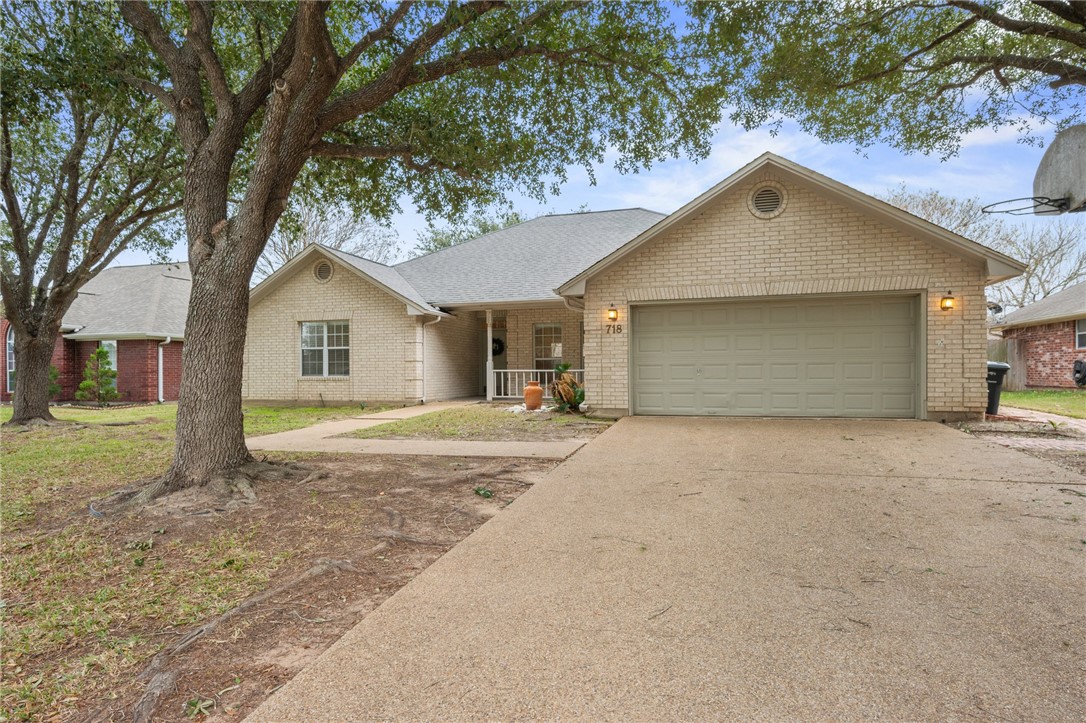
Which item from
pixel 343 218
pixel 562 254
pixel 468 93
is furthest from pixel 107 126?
pixel 343 218

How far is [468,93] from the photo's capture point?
27.4 ft

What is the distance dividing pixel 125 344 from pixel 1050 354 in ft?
107

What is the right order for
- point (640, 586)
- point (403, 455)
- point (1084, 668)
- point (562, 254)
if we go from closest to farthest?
point (1084, 668)
point (640, 586)
point (403, 455)
point (562, 254)

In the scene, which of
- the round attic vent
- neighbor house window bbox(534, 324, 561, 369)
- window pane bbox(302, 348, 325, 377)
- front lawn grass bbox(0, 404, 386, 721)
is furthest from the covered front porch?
front lawn grass bbox(0, 404, 386, 721)

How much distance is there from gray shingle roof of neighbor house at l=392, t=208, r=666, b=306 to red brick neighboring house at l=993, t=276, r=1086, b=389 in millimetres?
14259

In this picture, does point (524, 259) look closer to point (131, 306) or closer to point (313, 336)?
point (313, 336)

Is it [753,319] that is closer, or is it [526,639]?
[526,639]

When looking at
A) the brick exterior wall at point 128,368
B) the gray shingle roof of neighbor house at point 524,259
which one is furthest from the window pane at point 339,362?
the brick exterior wall at point 128,368

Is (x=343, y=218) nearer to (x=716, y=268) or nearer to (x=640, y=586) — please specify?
(x=716, y=268)

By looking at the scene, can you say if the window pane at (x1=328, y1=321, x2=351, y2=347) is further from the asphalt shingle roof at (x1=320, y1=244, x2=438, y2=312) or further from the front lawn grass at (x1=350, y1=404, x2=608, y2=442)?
the front lawn grass at (x1=350, y1=404, x2=608, y2=442)

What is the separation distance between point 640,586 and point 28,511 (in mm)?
5353

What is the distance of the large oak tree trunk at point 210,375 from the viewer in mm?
5113

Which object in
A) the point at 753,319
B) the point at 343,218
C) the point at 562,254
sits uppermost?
the point at 343,218

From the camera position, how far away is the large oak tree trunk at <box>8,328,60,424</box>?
1140 centimetres
